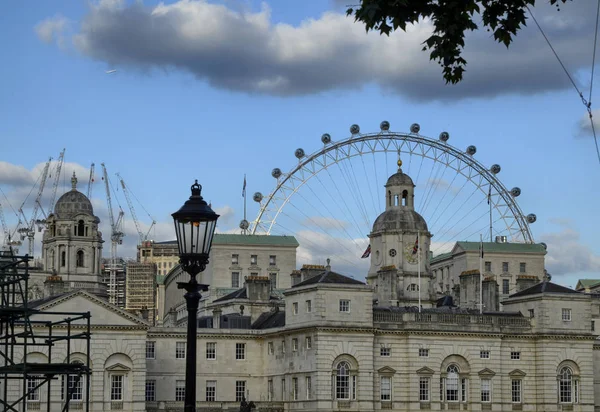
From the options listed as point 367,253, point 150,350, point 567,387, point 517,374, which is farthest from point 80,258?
point 567,387

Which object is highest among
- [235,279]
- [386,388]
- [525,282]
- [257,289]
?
[235,279]

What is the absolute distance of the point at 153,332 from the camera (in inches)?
4759

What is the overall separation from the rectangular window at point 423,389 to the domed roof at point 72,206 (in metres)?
59.8

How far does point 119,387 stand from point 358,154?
2487 inches

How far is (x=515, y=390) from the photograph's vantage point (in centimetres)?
12531

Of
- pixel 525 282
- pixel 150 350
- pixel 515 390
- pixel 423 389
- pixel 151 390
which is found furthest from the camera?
pixel 525 282

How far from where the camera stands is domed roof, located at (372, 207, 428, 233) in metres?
151

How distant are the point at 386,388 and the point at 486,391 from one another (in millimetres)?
Result: 9735

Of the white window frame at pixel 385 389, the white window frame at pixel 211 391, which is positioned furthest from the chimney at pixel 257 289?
the white window frame at pixel 385 389

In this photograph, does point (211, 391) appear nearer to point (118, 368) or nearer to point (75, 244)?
point (118, 368)

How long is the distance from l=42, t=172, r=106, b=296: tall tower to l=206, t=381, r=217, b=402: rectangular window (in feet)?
146

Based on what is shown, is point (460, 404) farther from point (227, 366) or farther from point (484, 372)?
point (227, 366)

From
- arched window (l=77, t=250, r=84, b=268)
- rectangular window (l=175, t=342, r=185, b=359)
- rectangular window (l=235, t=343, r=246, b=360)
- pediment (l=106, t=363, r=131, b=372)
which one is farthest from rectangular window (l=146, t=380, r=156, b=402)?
arched window (l=77, t=250, r=84, b=268)

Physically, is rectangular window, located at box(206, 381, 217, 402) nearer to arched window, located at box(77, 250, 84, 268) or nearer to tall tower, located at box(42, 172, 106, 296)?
tall tower, located at box(42, 172, 106, 296)
